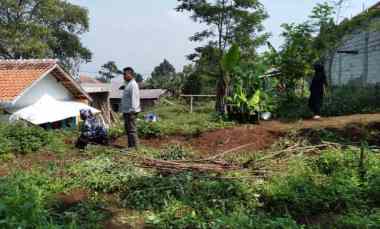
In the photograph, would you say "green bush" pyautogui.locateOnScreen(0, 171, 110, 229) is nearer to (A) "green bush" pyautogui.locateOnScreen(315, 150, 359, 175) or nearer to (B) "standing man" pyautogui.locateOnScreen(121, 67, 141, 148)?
(B) "standing man" pyautogui.locateOnScreen(121, 67, 141, 148)

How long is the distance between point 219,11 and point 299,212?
14.3m

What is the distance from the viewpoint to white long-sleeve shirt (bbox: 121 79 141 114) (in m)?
7.21

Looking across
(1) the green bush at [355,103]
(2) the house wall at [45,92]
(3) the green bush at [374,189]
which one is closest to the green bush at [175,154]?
(3) the green bush at [374,189]

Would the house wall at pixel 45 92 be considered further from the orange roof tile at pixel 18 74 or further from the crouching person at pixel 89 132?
the crouching person at pixel 89 132

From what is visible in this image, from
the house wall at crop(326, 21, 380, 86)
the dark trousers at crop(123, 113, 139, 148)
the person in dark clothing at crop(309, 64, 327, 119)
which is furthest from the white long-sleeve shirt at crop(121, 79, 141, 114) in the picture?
the house wall at crop(326, 21, 380, 86)

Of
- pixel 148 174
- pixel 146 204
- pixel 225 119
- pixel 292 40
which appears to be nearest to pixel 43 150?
pixel 148 174

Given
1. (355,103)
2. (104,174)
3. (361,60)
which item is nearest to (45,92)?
(104,174)

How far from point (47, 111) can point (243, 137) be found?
9.47 meters

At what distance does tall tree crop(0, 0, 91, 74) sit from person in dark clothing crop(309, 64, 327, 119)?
59.5ft

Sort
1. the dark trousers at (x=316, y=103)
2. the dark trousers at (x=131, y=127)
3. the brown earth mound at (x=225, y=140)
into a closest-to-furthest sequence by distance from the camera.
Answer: the dark trousers at (x=131, y=127), the brown earth mound at (x=225, y=140), the dark trousers at (x=316, y=103)

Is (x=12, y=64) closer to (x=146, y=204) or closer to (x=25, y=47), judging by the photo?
(x=25, y=47)

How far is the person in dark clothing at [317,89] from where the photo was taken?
32.3ft

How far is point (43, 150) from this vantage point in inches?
307

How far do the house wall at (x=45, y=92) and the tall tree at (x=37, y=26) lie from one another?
6.12 m
